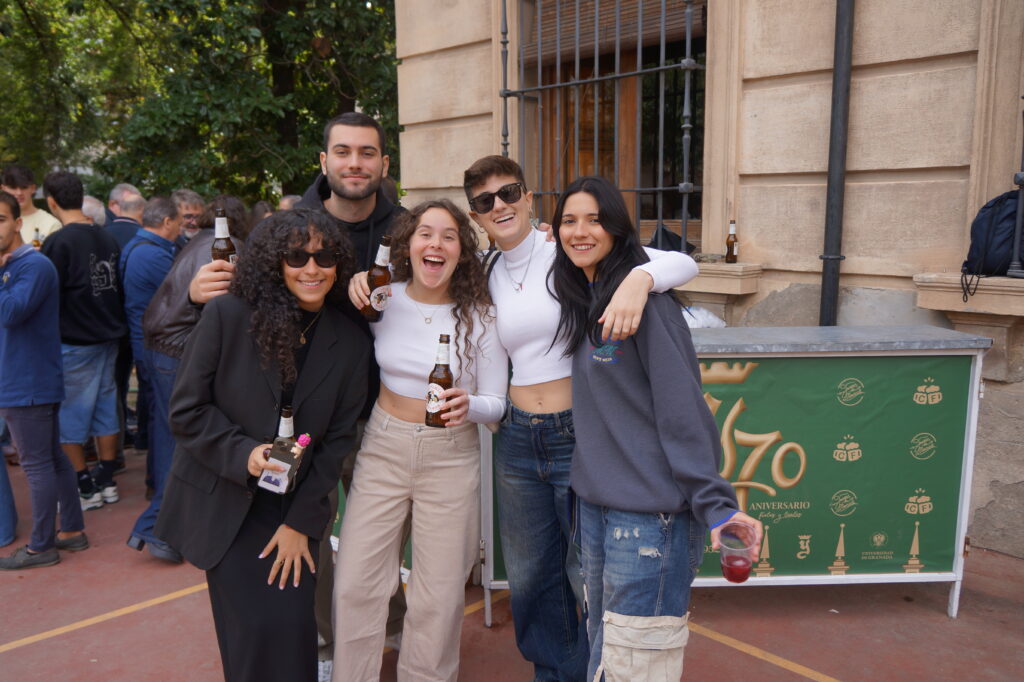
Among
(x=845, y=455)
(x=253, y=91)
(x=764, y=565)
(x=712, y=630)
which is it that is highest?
(x=253, y=91)

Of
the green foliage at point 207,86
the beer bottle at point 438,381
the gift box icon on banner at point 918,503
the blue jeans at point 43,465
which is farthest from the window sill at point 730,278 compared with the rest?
the green foliage at point 207,86

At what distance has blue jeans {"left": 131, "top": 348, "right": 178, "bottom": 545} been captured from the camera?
5203 mm

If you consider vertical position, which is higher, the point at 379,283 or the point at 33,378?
the point at 379,283

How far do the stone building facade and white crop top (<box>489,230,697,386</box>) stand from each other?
9.94ft

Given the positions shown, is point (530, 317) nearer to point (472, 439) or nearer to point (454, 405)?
point (454, 405)

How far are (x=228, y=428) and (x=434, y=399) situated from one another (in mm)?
721

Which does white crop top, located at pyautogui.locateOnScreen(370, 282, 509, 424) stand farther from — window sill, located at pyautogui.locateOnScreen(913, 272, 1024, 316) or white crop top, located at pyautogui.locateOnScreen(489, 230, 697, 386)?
window sill, located at pyautogui.locateOnScreen(913, 272, 1024, 316)

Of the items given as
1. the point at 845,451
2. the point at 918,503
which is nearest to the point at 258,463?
the point at 845,451

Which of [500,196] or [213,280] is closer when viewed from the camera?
[213,280]

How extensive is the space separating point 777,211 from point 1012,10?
183cm

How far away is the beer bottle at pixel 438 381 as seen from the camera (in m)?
2.91

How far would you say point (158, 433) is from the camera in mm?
5680

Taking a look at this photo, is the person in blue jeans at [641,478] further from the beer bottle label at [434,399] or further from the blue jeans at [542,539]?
the beer bottle label at [434,399]

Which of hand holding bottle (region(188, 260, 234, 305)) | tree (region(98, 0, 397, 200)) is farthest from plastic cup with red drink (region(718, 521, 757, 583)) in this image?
tree (region(98, 0, 397, 200))
